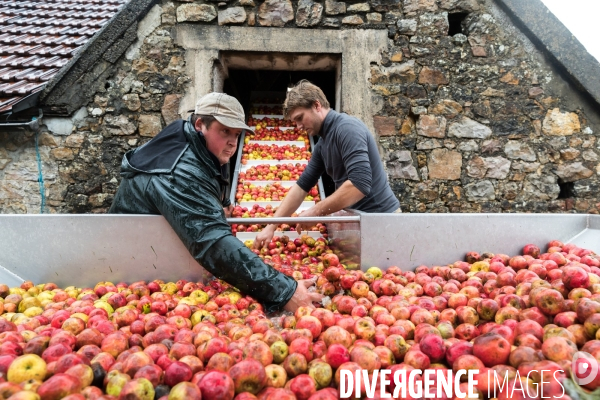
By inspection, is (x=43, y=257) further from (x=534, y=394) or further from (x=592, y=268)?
(x=592, y=268)

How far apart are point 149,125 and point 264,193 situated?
198 cm

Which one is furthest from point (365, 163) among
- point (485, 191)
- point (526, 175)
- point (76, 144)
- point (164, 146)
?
point (76, 144)

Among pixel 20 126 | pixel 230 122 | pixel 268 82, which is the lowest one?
pixel 230 122

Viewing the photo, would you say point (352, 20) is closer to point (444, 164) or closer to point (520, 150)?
point (444, 164)

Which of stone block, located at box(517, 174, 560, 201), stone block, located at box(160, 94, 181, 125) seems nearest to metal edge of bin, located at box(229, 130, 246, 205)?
stone block, located at box(160, 94, 181, 125)

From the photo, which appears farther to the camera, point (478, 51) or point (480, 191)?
point (480, 191)

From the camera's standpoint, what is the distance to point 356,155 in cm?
312

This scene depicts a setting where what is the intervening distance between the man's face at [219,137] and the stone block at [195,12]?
320cm

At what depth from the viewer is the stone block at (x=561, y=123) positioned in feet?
16.3

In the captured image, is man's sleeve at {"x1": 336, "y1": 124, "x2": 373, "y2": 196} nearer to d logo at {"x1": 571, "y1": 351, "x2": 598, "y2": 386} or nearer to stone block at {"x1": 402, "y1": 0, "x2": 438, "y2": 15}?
d logo at {"x1": 571, "y1": 351, "x2": 598, "y2": 386}

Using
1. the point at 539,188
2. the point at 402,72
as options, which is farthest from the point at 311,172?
the point at 539,188

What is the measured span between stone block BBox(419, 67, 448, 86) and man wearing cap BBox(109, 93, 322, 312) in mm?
3571

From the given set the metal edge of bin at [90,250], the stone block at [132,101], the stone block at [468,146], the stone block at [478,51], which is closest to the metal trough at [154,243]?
the metal edge of bin at [90,250]

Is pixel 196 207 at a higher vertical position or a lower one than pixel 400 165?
lower
